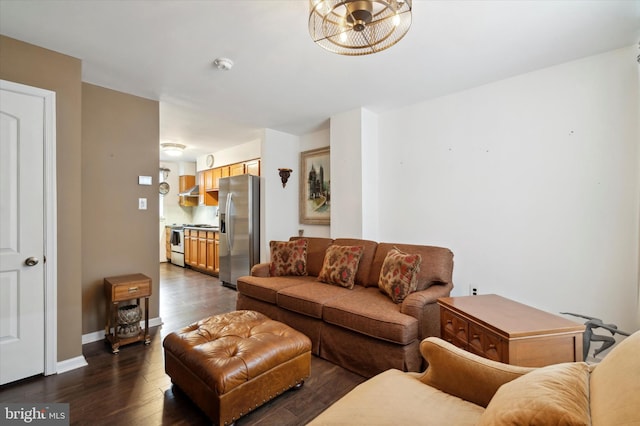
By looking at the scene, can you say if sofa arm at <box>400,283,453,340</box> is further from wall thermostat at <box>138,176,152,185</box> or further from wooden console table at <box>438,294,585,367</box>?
wall thermostat at <box>138,176,152,185</box>

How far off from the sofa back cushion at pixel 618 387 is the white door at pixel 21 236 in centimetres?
314

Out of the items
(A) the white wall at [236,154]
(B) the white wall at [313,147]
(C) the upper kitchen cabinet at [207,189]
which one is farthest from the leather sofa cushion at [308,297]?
(C) the upper kitchen cabinet at [207,189]

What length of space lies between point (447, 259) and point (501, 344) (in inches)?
46.6

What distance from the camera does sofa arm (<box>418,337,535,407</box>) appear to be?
3.76 feet

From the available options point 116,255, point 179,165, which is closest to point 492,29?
point 116,255

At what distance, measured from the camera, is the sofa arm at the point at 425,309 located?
2.13 meters

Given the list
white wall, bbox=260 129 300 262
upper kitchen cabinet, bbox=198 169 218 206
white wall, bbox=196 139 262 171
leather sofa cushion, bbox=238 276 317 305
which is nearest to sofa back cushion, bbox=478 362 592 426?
leather sofa cushion, bbox=238 276 317 305

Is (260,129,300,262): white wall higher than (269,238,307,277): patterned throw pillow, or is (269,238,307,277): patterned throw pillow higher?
(260,129,300,262): white wall

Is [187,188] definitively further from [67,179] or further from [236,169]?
[67,179]

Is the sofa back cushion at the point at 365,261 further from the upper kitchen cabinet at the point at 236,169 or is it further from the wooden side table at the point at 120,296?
the upper kitchen cabinet at the point at 236,169

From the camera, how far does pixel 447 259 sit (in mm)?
2641

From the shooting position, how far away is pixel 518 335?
1.47m

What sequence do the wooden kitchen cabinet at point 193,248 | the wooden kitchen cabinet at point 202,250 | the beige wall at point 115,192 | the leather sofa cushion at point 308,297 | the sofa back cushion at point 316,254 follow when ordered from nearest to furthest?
1. the leather sofa cushion at point 308,297
2. the beige wall at point 115,192
3. the sofa back cushion at point 316,254
4. the wooden kitchen cabinet at point 202,250
5. the wooden kitchen cabinet at point 193,248

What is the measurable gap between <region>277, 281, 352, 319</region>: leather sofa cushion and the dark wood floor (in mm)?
426
